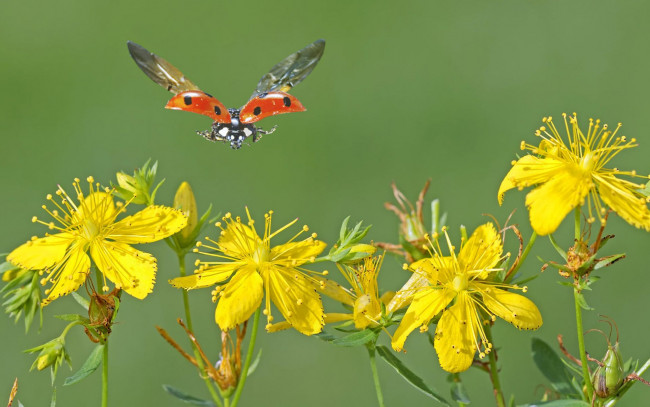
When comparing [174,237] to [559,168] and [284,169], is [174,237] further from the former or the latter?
[284,169]

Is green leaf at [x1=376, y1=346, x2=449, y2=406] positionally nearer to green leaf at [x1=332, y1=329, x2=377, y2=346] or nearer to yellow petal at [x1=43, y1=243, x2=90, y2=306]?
green leaf at [x1=332, y1=329, x2=377, y2=346]

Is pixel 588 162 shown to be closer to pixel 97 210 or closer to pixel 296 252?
pixel 296 252

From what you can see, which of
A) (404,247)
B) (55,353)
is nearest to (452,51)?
(404,247)

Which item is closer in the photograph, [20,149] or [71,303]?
[71,303]

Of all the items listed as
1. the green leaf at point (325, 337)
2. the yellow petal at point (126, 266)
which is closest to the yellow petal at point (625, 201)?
the green leaf at point (325, 337)

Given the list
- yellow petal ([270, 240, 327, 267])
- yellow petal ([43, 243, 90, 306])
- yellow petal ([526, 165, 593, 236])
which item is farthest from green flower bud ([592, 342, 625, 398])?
yellow petal ([43, 243, 90, 306])

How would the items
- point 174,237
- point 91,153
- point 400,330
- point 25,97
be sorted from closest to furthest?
point 400,330
point 174,237
point 91,153
point 25,97
